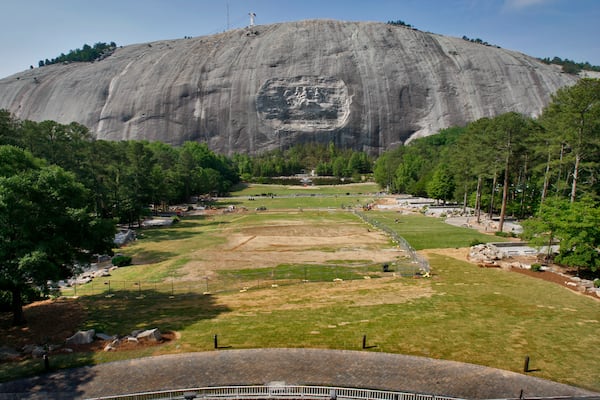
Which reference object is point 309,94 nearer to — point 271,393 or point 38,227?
point 38,227

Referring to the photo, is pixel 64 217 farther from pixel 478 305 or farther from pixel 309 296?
pixel 478 305

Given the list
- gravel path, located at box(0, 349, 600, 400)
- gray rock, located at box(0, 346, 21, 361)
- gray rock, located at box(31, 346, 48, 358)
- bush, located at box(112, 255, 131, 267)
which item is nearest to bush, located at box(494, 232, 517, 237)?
gravel path, located at box(0, 349, 600, 400)

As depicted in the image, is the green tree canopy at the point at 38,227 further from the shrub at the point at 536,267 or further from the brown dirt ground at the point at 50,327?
the shrub at the point at 536,267

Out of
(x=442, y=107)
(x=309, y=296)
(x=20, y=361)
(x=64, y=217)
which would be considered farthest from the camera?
(x=442, y=107)

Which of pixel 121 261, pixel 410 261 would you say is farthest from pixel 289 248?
pixel 121 261

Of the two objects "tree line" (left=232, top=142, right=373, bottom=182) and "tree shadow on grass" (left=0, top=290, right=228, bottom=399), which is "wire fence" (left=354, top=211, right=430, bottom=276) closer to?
"tree shadow on grass" (left=0, top=290, right=228, bottom=399)

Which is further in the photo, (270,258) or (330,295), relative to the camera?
(270,258)

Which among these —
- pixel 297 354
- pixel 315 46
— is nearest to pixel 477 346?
pixel 297 354

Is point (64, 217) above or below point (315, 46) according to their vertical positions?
below
